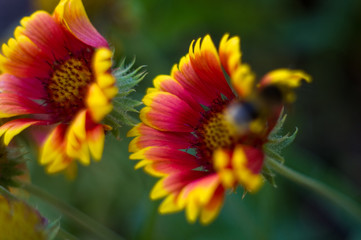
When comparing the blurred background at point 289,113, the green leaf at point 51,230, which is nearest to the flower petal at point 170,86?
the green leaf at point 51,230

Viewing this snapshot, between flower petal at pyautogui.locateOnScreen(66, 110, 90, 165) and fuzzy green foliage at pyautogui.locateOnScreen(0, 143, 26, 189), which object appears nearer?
flower petal at pyautogui.locateOnScreen(66, 110, 90, 165)

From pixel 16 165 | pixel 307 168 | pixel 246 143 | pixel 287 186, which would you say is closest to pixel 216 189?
pixel 246 143

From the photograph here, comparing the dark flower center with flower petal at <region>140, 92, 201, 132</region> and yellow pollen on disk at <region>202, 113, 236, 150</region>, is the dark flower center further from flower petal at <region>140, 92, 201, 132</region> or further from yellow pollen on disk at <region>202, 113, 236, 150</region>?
yellow pollen on disk at <region>202, 113, 236, 150</region>

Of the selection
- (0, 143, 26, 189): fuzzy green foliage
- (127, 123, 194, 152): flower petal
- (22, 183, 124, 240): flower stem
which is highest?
(127, 123, 194, 152): flower petal

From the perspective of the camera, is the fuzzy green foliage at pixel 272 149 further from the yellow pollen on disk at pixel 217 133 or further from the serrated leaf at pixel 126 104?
the serrated leaf at pixel 126 104

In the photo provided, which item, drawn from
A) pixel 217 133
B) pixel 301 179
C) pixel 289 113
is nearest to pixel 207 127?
pixel 217 133

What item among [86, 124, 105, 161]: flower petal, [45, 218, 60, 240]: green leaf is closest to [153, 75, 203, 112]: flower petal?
[86, 124, 105, 161]: flower petal
